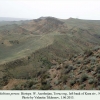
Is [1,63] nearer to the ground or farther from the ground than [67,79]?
nearer to the ground

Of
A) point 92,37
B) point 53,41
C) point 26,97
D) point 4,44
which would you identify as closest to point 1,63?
point 4,44

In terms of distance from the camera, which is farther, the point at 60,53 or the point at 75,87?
the point at 60,53

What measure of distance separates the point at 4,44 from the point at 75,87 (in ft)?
114

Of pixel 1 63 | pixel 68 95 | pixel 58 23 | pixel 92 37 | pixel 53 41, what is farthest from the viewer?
pixel 58 23

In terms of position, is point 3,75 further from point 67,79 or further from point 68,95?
point 68,95

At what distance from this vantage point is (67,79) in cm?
1288

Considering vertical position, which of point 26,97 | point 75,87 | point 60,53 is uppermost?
point 26,97

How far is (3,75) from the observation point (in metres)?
26.0

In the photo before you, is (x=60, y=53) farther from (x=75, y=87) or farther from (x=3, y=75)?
(x=75, y=87)

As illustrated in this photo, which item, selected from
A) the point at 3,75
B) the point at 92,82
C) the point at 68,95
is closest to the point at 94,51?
the point at 92,82

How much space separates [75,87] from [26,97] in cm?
441

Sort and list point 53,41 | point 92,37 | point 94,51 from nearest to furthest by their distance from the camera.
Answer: point 94,51, point 53,41, point 92,37

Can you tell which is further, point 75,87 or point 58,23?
point 58,23

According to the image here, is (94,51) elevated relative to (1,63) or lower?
elevated
